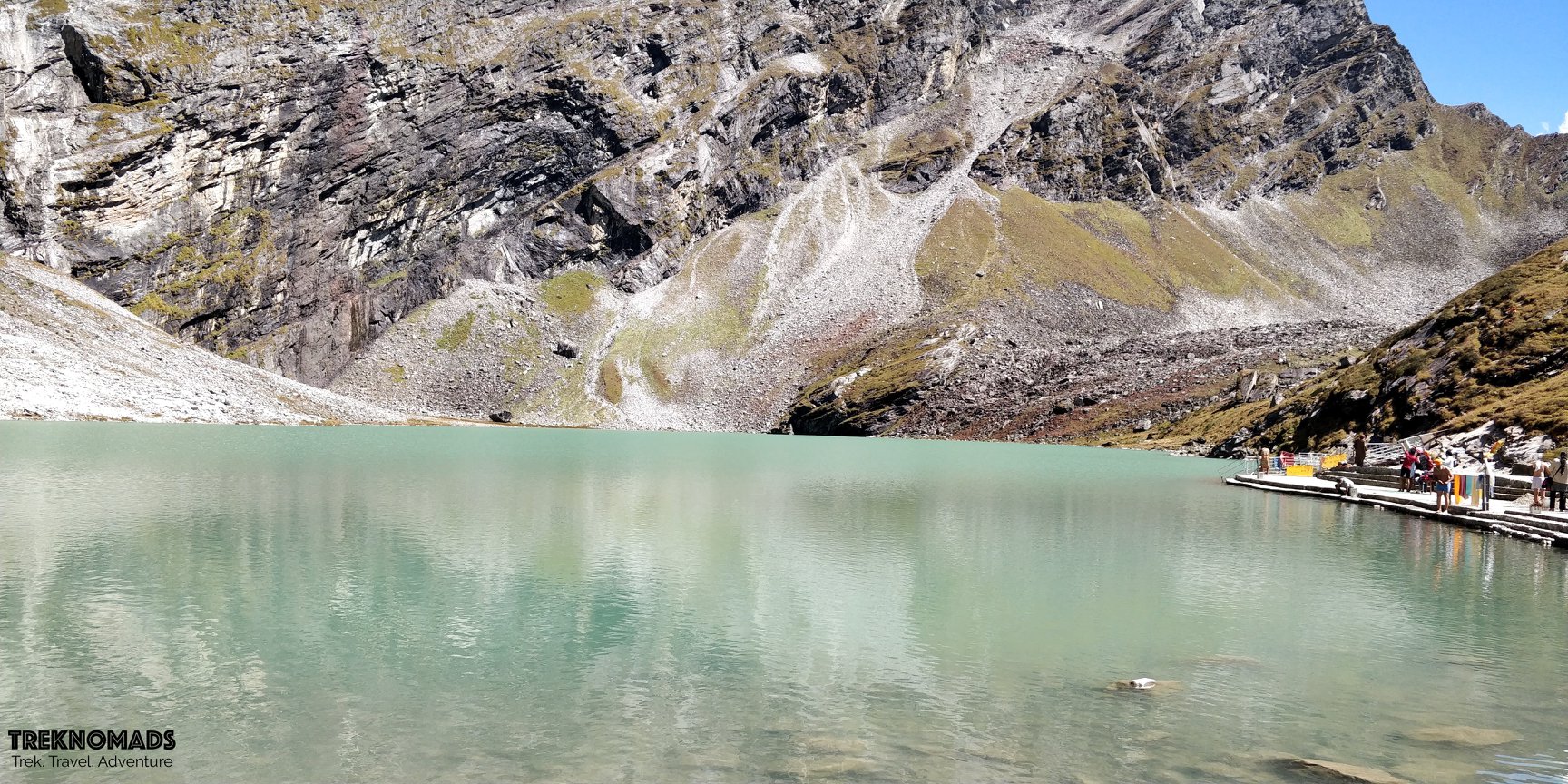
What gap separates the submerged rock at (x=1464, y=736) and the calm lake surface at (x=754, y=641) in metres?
0.25

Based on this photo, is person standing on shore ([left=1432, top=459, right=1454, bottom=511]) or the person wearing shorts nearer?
person standing on shore ([left=1432, top=459, right=1454, bottom=511])

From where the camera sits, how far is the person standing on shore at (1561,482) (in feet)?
113

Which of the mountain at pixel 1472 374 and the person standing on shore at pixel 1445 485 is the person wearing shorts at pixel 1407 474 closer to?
the mountain at pixel 1472 374

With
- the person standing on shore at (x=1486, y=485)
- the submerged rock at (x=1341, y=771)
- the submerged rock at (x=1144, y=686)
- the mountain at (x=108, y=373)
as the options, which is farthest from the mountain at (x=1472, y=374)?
the mountain at (x=108, y=373)

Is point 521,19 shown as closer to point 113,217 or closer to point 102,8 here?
point 102,8

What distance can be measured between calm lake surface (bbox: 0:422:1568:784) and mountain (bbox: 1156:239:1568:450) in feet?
70.4

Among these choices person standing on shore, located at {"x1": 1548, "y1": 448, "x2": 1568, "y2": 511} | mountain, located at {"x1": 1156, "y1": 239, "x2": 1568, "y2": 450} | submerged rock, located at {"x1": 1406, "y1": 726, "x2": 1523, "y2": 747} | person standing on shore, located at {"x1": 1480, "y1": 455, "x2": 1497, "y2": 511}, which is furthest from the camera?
mountain, located at {"x1": 1156, "y1": 239, "x2": 1568, "y2": 450}

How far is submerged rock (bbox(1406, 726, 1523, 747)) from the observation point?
518 inches

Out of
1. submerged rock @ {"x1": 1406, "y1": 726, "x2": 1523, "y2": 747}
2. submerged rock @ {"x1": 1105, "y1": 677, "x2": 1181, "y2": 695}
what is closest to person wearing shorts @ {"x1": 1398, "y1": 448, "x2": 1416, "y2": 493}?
submerged rock @ {"x1": 1406, "y1": 726, "x2": 1523, "y2": 747}

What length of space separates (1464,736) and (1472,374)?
55.3 metres

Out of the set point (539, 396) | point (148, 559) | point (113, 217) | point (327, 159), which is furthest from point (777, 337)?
point (148, 559)

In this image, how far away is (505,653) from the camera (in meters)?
16.5

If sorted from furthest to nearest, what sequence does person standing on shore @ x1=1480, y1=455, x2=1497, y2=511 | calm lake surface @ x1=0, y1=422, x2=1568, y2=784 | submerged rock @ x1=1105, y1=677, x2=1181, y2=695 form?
person standing on shore @ x1=1480, y1=455, x2=1497, y2=511
submerged rock @ x1=1105, y1=677, x2=1181, y2=695
calm lake surface @ x1=0, y1=422, x2=1568, y2=784

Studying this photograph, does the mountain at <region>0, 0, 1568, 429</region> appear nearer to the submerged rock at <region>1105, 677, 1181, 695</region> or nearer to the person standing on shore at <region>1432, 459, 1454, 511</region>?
the person standing on shore at <region>1432, 459, 1454, 511</region>
